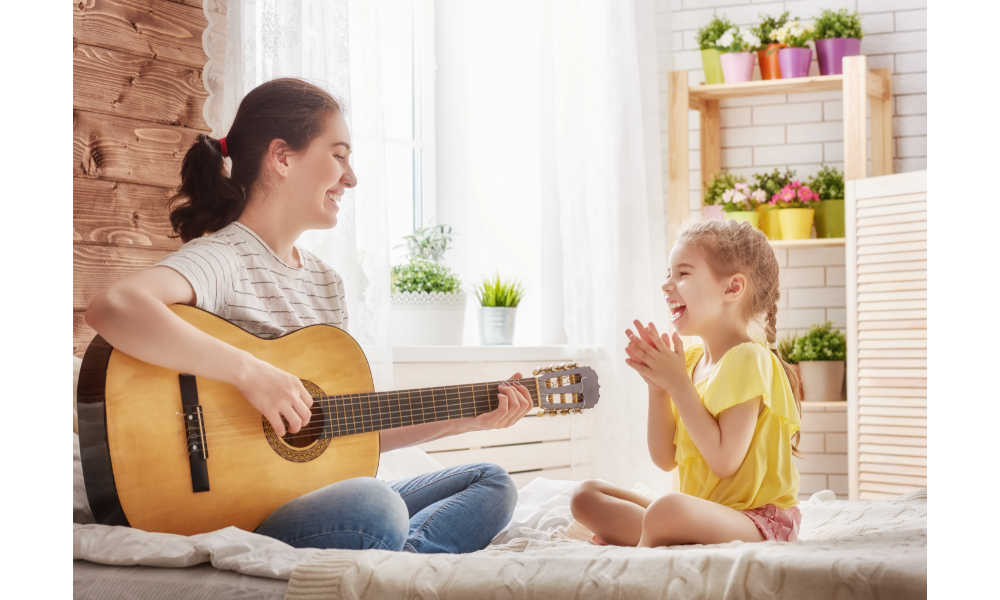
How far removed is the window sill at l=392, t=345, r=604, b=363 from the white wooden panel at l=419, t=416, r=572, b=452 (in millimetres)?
206

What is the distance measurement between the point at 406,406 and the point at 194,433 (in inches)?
14.8

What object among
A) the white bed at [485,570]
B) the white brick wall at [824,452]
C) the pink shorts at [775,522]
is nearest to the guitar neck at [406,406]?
the white bed at [485,570]

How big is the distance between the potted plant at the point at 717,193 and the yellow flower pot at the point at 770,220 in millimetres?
139

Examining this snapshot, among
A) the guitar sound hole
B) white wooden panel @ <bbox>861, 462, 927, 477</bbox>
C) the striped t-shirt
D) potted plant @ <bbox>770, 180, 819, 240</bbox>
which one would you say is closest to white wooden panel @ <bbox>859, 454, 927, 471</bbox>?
white wooden panel @ <bbox>861, 462, 927, 477</bbox>

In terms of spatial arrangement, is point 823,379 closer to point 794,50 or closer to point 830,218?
point 830,218

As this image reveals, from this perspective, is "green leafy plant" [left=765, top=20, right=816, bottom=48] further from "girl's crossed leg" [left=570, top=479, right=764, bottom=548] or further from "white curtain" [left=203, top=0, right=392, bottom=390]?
"girl's crossed leg" [left=570, top=479, right=764, bottom=548]

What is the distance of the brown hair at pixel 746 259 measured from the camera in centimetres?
155

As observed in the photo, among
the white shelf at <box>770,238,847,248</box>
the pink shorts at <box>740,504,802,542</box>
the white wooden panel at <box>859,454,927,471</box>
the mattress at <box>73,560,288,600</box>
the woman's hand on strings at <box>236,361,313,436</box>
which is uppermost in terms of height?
the white shelf at <box>770,238,847,248</box>

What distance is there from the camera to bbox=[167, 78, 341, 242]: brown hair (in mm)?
1430

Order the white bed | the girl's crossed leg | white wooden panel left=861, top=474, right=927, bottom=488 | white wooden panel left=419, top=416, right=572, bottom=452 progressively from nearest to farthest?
the white bed
the girl's crossed leg
white wooden panel left=419, top=416, right=572, bottom=452
white wooden panel left=861, top=474, right=927, bottom=488

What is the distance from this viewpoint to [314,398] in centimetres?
131

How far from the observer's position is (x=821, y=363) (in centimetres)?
311

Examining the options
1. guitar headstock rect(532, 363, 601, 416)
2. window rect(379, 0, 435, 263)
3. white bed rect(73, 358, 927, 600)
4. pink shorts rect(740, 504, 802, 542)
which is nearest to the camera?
white bed rect(73, 358, 927, 600)
